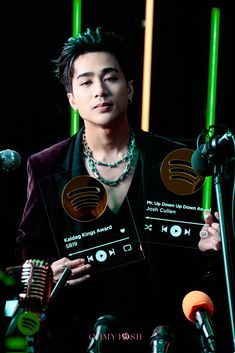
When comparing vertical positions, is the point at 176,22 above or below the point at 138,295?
above

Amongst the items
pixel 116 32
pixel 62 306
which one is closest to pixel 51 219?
pixel 62 306

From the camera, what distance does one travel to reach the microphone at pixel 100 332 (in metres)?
2.35

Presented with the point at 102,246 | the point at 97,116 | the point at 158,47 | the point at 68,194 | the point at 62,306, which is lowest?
the point at 62,306

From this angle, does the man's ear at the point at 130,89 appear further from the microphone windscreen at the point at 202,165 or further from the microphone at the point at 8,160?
the microphone at the point at 8,160

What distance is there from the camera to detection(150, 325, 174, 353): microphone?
2.34 m

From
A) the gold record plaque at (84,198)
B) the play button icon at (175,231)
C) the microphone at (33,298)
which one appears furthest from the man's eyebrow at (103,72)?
the microphone at (33,298)

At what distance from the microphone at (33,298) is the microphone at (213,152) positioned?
0.67 metres

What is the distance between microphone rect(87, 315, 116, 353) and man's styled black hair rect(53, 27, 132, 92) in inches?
55.5

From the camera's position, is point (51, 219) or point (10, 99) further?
point (10, 99)

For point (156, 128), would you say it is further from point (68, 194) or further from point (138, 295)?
point (138, 295)

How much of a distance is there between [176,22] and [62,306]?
1.58 meters

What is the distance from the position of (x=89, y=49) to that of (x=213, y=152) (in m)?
1.11

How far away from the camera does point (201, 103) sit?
3.84 m

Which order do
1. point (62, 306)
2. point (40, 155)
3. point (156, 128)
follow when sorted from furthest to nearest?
point (156, 128), point (40, 155), point (62, 306)
